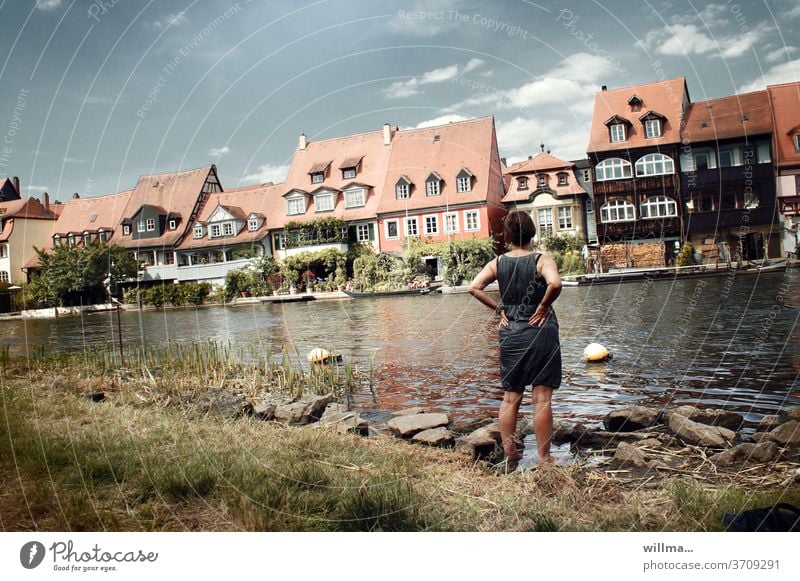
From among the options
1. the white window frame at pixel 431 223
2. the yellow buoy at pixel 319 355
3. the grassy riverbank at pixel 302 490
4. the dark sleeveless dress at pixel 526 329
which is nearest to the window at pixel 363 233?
the white window frame at pixel 431 223

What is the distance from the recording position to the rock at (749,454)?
3.52 m

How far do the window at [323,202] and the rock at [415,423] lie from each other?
4.41 m

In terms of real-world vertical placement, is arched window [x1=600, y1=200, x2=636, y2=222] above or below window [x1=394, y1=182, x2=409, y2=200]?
below

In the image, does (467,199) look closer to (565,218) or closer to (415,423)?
(565,218)

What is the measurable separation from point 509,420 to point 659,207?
17.4ft

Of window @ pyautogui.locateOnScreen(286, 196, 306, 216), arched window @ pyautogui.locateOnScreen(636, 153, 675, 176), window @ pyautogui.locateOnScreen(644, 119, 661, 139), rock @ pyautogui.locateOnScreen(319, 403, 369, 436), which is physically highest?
window @ pyautogui.locateOnScreen(644, 119, 661, 139)

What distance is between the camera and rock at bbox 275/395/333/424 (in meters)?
5.26

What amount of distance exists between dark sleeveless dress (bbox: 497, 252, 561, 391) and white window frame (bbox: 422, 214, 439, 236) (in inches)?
153

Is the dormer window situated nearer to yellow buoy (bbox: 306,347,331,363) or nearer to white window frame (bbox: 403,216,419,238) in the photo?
white window frame (bbox: 403,216,419,238)

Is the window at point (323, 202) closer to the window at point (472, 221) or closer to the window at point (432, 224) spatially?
the window at point (432, 224)

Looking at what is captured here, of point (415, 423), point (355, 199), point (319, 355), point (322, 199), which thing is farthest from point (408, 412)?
point (322, 199)

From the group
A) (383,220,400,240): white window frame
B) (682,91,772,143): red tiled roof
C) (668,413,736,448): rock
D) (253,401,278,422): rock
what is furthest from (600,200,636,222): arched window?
(253,401,278,422): rock
